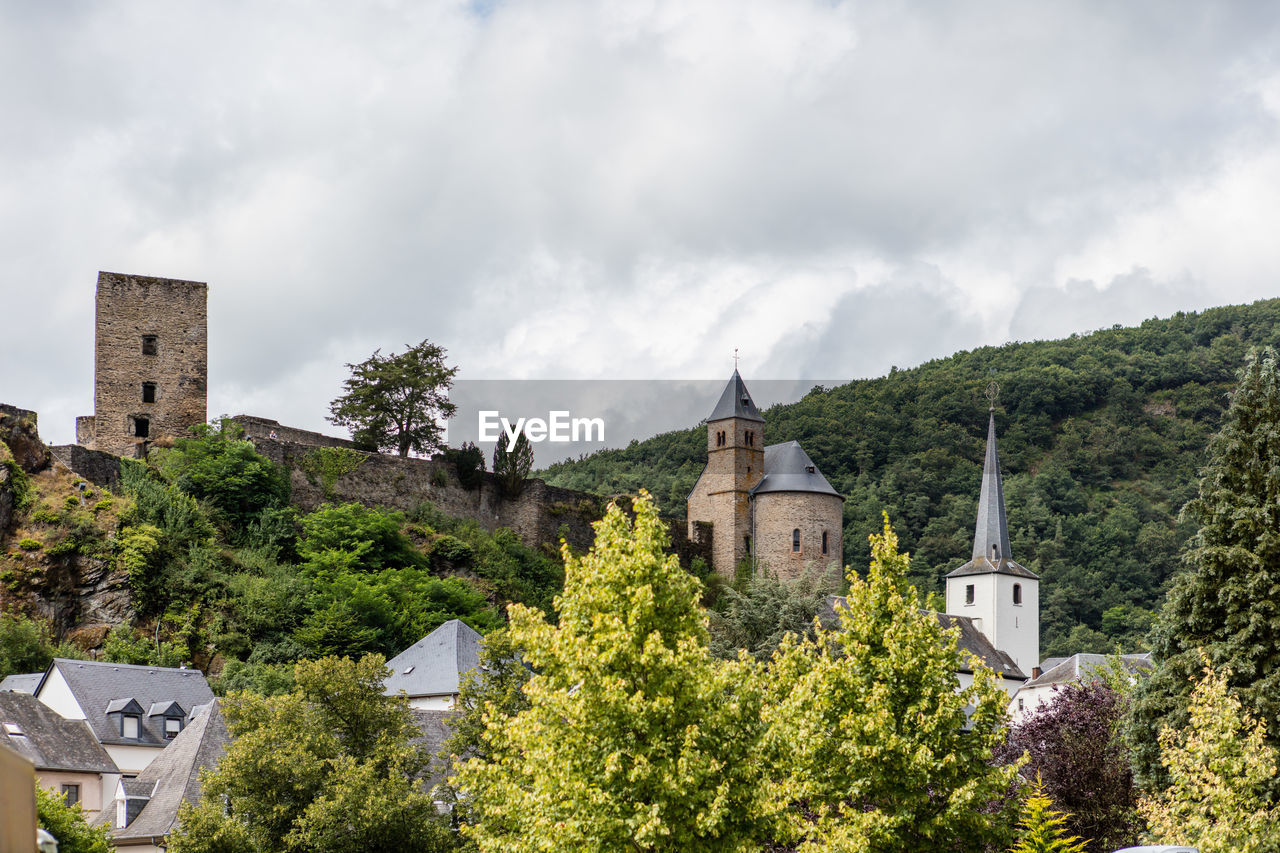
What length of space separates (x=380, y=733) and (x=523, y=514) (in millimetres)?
27512

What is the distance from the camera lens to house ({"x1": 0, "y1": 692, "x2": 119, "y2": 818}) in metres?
33.2

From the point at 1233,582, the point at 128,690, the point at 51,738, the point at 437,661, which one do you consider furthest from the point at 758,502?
the point at 1233,582

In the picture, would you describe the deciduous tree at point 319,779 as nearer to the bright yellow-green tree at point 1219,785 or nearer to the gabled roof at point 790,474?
the bright yellow-green tree at point 1219,785

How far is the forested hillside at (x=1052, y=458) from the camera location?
75750 millimetres

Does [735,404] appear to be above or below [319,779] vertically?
above

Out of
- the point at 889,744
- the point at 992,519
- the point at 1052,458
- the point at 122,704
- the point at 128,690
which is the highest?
the point at 1052,458

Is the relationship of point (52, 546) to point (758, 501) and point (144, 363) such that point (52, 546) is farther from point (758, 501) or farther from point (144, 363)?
point (758, 501)

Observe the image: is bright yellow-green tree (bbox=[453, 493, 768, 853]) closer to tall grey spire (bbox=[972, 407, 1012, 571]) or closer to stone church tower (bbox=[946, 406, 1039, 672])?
stone church tower (bbox=[946, 406, 1039, 672])

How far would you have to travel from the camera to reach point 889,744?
1617 centimetres

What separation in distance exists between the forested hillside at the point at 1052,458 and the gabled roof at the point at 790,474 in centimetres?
1013

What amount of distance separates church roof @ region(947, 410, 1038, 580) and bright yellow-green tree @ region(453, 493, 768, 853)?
56.0m

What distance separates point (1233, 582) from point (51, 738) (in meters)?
25.5

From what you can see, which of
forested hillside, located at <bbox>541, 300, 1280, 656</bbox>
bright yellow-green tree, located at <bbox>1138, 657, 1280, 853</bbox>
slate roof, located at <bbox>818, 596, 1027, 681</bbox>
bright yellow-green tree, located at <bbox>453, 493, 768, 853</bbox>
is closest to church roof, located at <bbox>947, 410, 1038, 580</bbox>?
slate roof, located at <bbox>818, 596, 1027, 681</bbox>

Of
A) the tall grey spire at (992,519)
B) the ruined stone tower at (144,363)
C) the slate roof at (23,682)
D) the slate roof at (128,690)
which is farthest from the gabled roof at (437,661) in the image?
the tall grey spire at (992,519)
